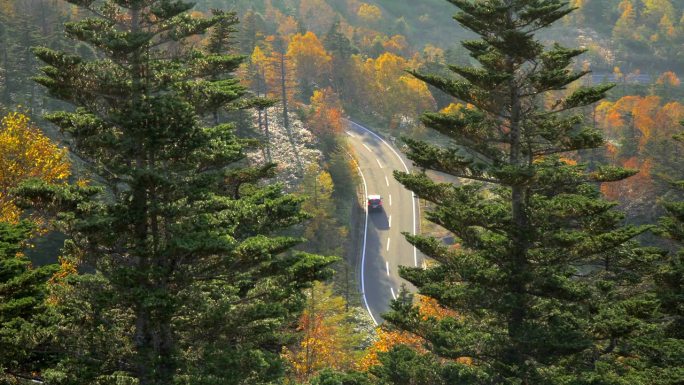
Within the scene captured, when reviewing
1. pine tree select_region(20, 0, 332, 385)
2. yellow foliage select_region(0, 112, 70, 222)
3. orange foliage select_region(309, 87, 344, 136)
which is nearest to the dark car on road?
orange foliage select_region(309, 87, 344, 136)

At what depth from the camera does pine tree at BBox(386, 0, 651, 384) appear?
60.3 ft

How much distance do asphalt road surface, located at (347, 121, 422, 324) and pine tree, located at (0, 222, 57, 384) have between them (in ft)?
142

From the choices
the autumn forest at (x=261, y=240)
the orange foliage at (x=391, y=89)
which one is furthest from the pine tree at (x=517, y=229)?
the orange foliage at (x=391, y=89)

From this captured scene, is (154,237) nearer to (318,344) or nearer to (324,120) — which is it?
(318,344)

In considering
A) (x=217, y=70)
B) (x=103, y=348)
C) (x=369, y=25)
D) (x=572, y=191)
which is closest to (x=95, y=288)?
(x=103, y=348)

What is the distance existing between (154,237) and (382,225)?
59666mm

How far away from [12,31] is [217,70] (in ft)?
191

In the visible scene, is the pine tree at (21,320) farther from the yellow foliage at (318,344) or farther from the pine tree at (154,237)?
the yellow foliage at (318,344)

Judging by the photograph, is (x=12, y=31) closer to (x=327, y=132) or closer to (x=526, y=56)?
(x=327, y=132)

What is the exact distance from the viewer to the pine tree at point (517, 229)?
60.3ft

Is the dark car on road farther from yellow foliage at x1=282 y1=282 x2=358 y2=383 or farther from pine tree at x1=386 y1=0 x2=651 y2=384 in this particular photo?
pine tree at x1=386 y1=0 x2=651 y2=384

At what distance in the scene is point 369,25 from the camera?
523 ft

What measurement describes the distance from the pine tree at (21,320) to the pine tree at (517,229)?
1075 centimetres

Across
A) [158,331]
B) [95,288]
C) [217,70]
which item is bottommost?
[158,331]
